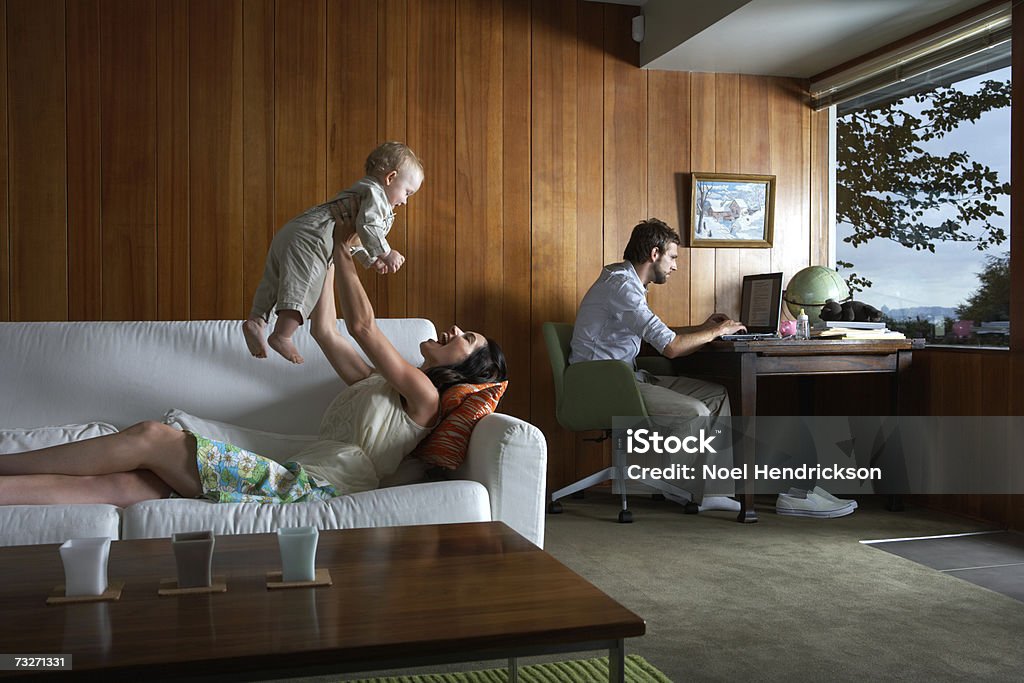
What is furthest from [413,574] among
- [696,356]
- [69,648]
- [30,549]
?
[696,356]

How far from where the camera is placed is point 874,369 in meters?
3.78

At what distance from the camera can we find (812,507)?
375cm

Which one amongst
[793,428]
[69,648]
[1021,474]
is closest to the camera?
[69,648]

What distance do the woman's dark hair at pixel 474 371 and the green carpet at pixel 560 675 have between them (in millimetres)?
814

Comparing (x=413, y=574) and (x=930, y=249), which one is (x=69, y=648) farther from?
(x=930, y=249)

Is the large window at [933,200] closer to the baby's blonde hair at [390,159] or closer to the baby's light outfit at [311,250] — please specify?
the baby's blonde hair at [390,159]

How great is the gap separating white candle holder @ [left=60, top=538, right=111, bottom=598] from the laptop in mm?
2975

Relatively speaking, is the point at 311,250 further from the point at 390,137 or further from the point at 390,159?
the point at 390,137

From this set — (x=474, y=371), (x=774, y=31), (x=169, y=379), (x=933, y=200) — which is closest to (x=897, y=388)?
(x=933, y=200)

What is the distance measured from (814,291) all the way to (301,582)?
3199mm

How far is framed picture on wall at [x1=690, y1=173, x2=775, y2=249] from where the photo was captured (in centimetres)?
444

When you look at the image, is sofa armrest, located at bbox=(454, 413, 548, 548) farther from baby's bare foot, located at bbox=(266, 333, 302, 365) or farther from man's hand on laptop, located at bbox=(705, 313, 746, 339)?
man's hand on laptop, located at bbox=(705, 313, 746, 339)

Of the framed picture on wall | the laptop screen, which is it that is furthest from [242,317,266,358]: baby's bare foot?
the framed picture on wall

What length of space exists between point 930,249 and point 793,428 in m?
1.06
